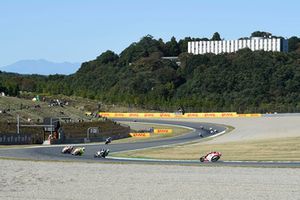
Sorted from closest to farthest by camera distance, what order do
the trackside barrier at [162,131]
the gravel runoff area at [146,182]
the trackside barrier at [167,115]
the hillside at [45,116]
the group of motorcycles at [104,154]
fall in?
1. the gravel runoff area at [146,182]
2. the group of motorcycles at [104,154]
3. the hillside at [45,116]
4. the trackside barrier at [162,131]
5. the trackside barrier at [167,115]

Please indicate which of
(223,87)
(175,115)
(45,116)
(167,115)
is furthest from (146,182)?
(223,87)

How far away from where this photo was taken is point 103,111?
6117 inches

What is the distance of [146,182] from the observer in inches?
1195

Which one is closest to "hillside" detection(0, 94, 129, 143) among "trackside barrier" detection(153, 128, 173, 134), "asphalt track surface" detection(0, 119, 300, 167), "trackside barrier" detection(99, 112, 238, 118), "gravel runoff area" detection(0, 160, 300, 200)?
"trackside barrier" detection(153, 128, 173, 134)

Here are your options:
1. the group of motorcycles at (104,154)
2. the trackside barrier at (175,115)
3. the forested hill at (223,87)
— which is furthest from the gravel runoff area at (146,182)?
the forested hill at (223,87)

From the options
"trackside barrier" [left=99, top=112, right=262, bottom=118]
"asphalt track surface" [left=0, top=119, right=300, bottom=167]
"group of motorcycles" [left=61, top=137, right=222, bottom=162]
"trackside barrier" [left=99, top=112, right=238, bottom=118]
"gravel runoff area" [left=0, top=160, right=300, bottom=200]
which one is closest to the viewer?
"gravel runoff area" [left=0, top=160, right=300, bottom=200]

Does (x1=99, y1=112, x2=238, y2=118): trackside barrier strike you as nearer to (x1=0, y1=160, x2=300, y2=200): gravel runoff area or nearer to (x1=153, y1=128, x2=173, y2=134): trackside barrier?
(x1=153, y1=128, x2=173, y2=134): trackside barrier

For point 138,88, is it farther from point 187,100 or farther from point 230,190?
point 230,190

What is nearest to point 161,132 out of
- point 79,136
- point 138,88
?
point 79,136

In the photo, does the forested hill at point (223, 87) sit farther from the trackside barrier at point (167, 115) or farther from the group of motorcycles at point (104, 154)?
the group of motorcycles at point (104, 154)

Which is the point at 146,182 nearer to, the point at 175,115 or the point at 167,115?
the point at 175,115

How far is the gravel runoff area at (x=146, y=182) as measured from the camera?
1019 inches

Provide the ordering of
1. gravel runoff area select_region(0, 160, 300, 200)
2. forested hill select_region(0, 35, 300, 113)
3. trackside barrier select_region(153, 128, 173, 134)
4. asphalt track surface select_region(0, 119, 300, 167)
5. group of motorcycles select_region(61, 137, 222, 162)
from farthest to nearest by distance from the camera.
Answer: forested hill select_region(0, 35, 300, 113) → trackside barrier select_region(153, 128, 173, 134) → group of motorcycles select_region(61, 137, 222, 162) → asphalt track surface select_region(0, 119, 300, 167) → gravel runoff area select_region(0, 160, 300, 200)

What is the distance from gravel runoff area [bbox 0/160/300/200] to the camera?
84.9 ft
